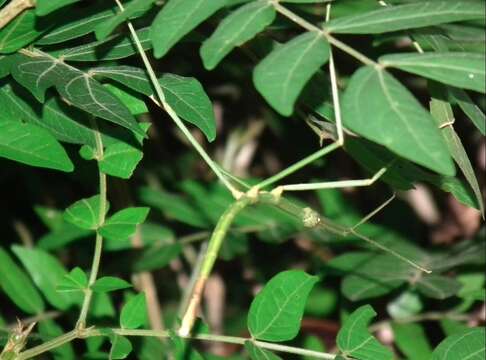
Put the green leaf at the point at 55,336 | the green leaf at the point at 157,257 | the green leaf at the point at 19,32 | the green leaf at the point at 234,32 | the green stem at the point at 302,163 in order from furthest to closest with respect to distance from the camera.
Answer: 1. the green leaf at the point at 157,257
2. the green leaf at the point at 55,336
3. the green leaf at the point at 19,32
4. the green stem at the point at 302,163
5. the green leaf at the point at 234,32

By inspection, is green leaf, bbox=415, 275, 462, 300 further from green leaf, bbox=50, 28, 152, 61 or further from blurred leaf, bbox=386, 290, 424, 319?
green leaf, bbox=50, 28, 152, 61

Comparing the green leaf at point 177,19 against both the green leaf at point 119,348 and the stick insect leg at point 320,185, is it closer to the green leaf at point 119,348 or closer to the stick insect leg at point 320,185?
the stick insect leg at point 320,185

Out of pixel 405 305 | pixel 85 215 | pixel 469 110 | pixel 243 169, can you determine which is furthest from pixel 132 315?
pixel 243 169

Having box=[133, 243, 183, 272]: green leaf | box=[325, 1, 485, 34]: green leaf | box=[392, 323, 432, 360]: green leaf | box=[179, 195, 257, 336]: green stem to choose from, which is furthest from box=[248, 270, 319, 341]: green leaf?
box=[133, 243, 183, 272]: green leaf

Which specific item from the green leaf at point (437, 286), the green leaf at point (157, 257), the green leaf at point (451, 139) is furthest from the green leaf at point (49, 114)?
the green leaf at point (437, 286)

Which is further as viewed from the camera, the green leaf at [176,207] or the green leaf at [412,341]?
the green leaf at [176,207]

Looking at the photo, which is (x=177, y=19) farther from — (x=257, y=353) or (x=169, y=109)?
(x=257, y=353)

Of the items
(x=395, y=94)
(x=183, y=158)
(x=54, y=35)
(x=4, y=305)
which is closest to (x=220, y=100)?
(x=183, y=158)

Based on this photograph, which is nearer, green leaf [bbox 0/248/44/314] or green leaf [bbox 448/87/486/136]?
green leaf [bbox 448/87/486/136]
